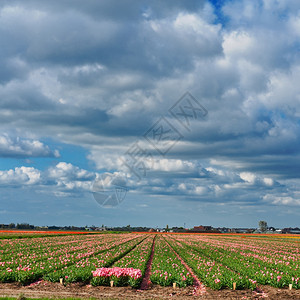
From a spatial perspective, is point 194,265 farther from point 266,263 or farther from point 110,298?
point 110,298

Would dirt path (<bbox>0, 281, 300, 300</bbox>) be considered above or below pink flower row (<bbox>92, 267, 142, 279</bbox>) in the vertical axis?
below

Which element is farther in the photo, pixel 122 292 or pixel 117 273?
pixel 117 273

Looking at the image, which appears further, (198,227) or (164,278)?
(198,227)

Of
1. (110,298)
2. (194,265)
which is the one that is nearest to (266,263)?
(194,265)

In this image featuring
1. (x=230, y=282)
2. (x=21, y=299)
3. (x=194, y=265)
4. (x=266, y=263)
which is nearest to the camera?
(x=21, y=299)

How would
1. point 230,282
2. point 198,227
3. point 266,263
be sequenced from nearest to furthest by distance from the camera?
point 230,282
point 266,263
point 198,227

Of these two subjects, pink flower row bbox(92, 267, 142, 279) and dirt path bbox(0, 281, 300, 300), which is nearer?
dirt path bbox(0, 281, 300, 300)

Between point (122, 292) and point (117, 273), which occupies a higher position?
point (117, 273)

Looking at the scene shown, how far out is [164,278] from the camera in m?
17.2

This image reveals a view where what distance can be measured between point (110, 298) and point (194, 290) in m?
4.13

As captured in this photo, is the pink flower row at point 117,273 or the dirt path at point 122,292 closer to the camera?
the dirt path at point 122,292

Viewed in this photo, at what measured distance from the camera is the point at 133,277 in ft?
54.7

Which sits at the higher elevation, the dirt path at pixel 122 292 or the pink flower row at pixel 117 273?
the pink flower row at pixel 117 273

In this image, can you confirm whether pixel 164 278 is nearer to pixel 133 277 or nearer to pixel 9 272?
pixel 133 277
